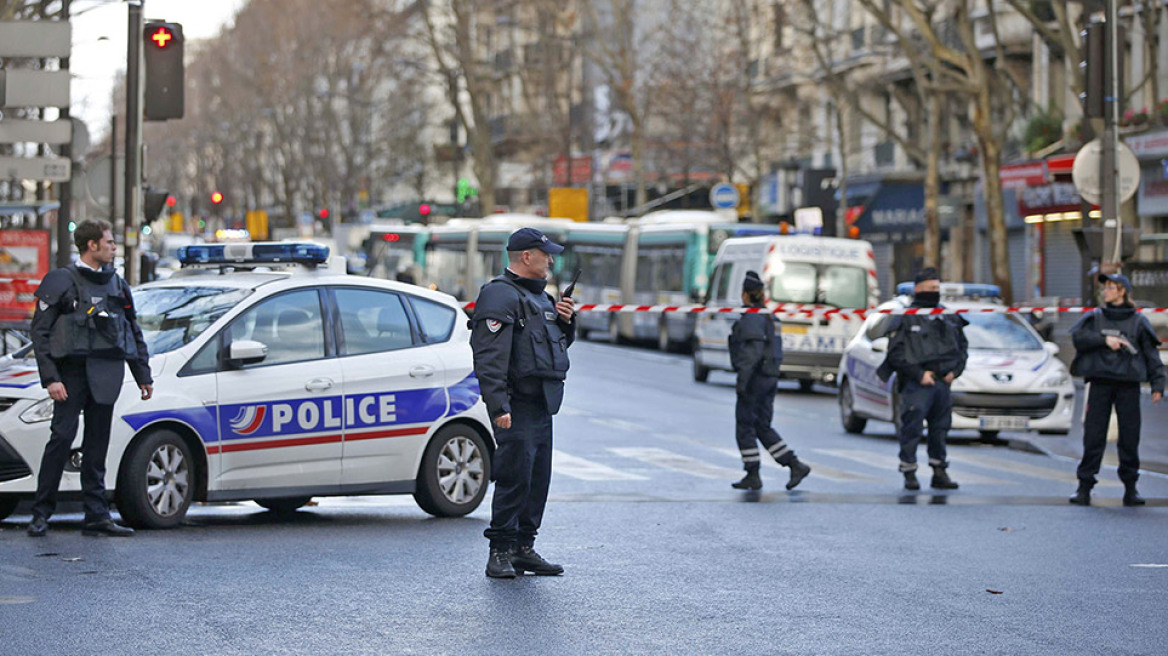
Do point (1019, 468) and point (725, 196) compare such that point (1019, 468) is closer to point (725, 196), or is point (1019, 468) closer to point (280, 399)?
point (280, 399)

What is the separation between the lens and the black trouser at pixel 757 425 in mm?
14562

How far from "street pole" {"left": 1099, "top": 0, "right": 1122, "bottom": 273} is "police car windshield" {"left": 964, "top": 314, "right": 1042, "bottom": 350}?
118cm

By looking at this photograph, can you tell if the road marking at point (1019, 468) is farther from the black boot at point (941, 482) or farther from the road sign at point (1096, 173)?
the road sign at point (1096, 173)

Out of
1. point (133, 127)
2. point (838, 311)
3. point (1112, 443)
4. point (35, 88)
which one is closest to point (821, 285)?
point (838, 311)

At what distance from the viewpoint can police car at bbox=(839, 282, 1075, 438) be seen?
65.4 ft

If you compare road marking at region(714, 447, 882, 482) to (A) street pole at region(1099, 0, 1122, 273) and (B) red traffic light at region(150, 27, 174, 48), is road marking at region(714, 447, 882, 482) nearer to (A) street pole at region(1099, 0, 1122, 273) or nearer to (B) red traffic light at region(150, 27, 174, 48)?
(A) street pole at region(1099, 0, 1122, 273)

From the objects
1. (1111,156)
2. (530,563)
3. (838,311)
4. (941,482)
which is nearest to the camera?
(530,563)

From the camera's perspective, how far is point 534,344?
905 centimetres

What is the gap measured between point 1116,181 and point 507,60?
68257 mm

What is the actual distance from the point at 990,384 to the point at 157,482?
442 inches

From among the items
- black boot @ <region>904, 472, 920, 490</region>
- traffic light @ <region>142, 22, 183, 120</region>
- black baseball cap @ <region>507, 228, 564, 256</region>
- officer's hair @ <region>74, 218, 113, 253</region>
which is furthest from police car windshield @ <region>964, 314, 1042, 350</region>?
black baseball cap @ <region>507, 228, 564, 256</region>

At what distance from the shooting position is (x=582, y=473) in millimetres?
15711

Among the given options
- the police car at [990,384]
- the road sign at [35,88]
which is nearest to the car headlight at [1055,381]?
the police car at [990,384]

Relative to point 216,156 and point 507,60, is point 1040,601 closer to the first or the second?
point 507,60
